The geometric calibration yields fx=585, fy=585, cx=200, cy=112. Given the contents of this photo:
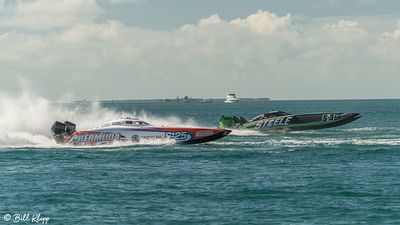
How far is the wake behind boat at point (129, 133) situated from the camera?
4675cm

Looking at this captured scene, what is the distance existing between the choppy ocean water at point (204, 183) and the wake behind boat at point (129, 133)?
938 mm

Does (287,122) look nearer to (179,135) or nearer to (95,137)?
(179,135)

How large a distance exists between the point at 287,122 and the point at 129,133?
76.0ft

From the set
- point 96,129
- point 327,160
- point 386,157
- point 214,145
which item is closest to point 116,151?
point 96,129

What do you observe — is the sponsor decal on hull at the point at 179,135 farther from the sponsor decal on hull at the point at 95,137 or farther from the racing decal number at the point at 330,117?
the racing decal number at the point at 330,117

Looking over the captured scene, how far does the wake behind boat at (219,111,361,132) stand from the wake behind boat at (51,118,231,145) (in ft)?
57.9

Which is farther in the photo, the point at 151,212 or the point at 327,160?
the point at 327,160

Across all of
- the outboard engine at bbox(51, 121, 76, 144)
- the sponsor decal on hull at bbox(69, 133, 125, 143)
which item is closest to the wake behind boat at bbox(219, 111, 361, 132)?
the sponsor decal on hull at bbox(69, 133, 125, 143)

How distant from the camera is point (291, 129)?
64.2 metres

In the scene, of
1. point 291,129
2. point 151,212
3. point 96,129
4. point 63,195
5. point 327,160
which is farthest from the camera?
point 291,129

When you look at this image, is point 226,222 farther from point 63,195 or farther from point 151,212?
point 63,195

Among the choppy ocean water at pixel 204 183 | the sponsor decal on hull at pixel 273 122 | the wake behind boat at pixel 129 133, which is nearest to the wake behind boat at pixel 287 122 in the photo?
the sponsor decal on hull at pixel 273 122

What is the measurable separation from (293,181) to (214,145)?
61.8 ft

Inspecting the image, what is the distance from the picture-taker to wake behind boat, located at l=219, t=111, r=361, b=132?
64188mm
